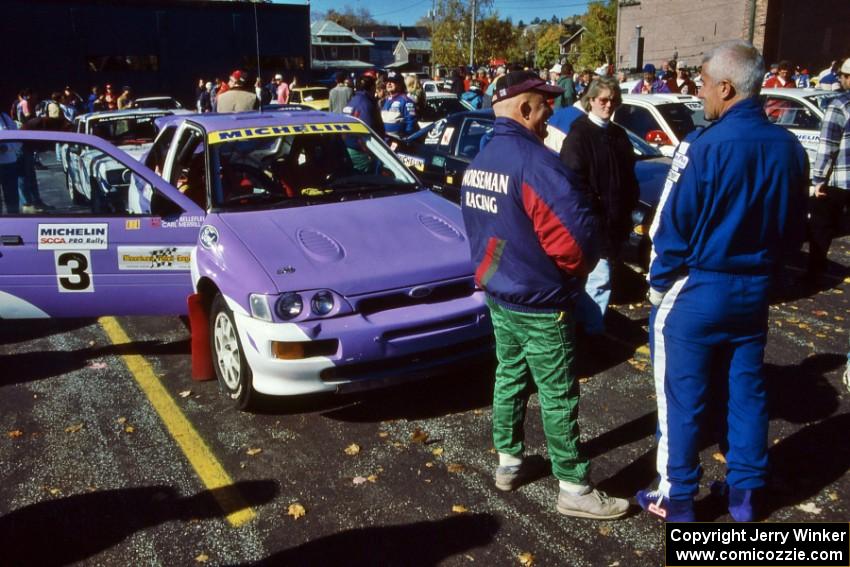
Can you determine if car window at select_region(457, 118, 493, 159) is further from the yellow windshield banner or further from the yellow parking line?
the yellow parking line

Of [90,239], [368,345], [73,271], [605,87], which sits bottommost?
[368,345]

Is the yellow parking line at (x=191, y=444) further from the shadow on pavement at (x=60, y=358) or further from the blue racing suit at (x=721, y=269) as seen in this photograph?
the blue racing suit at (x=721, y=269)

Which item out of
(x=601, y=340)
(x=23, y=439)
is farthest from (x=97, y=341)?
(x=601, y=340)

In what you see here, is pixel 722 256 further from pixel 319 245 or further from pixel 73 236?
pixel 73 236

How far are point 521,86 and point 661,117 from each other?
7476mm

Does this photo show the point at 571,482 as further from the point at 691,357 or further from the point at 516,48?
the point at 516,48

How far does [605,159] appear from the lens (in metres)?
5.19

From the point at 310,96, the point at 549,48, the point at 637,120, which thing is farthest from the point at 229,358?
the point at 549,48

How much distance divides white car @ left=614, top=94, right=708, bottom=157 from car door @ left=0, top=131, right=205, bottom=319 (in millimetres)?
6696

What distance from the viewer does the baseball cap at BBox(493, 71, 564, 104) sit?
3.30 m

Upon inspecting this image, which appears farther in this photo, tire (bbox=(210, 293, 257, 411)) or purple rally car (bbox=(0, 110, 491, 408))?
tire (bbox=(210, 293, 257, 411))

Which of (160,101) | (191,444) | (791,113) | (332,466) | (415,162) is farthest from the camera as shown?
(160,101)

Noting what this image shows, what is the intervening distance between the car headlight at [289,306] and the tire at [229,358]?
1.39 ft

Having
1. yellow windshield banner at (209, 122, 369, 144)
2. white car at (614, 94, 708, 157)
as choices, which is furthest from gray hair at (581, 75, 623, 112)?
white car at (614, 94, 708, 157)
